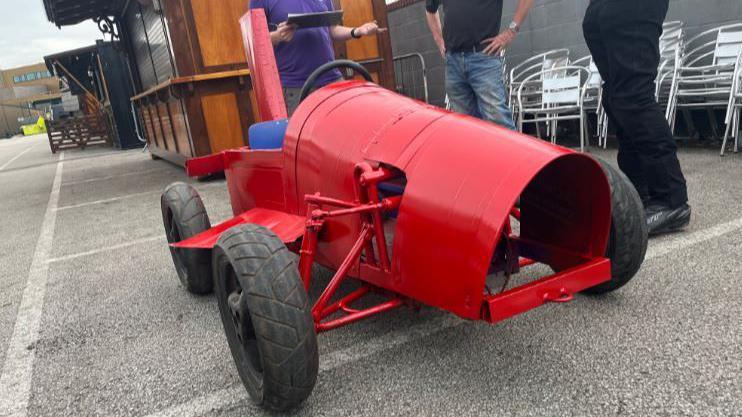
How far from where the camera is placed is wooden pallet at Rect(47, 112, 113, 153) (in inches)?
737

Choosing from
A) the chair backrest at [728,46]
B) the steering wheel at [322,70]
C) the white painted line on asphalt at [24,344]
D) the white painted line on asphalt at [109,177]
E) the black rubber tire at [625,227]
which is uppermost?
the steering wheel at [322,70]

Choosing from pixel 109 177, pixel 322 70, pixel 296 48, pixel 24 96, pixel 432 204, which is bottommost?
pixel 109 177

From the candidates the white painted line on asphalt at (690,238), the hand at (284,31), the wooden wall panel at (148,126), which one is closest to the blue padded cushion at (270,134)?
the hand at (284,31)

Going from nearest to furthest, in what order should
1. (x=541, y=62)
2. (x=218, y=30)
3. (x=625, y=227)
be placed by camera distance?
(x=625, y=227) → (x=218, y=30) → (x=541, y=62)

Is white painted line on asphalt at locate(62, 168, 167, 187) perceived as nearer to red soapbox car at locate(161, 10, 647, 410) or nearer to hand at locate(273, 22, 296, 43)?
hand at locate(273, 22, 296, 43)

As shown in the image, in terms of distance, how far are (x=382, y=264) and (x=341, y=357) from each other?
1.77ft

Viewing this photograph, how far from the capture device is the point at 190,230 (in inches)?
118

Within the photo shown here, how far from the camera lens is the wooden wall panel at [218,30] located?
277 inches

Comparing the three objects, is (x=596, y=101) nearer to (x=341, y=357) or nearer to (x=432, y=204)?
(x=341, y=357)

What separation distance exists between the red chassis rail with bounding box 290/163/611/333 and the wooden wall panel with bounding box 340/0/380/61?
6.48 m

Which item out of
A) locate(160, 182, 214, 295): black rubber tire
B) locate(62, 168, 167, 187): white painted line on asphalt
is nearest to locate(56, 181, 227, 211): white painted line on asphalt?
locate(62, 168, 167, 187): white painted line on asphalt

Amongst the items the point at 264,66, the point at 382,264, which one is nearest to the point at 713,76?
the point at 264,66

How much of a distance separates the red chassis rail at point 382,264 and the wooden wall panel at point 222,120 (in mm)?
5629

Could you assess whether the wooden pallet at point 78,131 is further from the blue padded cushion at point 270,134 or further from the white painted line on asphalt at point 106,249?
the blue padded cushion at point 270,134
